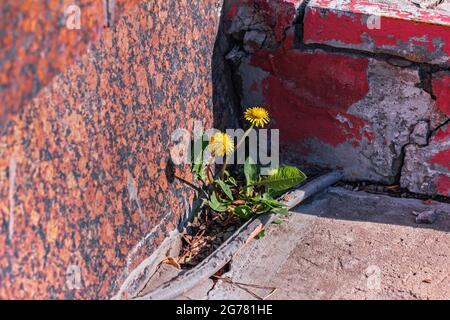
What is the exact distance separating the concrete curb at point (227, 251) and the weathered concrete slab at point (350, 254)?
0.04m

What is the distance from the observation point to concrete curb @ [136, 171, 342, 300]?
2.41 metres

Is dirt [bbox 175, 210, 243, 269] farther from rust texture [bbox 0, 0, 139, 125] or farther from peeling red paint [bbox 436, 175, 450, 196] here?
rust texture [bbox 0, 0, 139, 125]

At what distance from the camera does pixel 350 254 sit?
8.81 ft

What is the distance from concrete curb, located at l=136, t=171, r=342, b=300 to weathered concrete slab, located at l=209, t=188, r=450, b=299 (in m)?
0.04

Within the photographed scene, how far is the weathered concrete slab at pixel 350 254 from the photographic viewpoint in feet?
8.23

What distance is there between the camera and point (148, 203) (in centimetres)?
254

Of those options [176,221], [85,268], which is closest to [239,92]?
[176,221]

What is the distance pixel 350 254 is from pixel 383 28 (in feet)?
2.45

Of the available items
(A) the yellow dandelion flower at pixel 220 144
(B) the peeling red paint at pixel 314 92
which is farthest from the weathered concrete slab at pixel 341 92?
(A) the yellow dandelion flower at pixel 220 144


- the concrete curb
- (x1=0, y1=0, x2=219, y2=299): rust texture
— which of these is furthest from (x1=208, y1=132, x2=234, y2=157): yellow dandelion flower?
the concrete curb

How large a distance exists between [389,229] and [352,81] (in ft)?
1.72

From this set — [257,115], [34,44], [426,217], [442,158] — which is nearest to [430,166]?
[442,158]

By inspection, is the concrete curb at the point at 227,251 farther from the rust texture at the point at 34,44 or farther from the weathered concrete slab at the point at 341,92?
the rust texture at the point at 34,44

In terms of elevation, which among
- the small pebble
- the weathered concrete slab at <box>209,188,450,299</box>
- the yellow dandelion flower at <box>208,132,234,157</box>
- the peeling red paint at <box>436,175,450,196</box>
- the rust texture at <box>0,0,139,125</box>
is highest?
the rust texture at <box>0,0,139,125</box>
